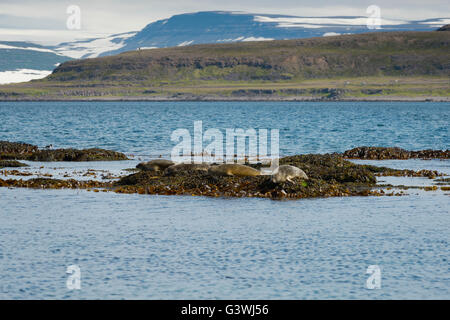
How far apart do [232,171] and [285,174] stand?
3050mm

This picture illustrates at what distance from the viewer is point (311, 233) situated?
1989 cm

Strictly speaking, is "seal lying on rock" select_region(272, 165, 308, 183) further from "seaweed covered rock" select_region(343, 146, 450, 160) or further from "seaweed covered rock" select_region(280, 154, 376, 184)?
"seaweed covered rock" select_region(343, 146, 450, 160)

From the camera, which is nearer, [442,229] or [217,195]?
[442,229]

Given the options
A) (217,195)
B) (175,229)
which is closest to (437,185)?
(217,195)

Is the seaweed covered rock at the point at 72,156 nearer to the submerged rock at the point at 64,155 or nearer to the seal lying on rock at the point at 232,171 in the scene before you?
the submerged rock at the point at 64,155

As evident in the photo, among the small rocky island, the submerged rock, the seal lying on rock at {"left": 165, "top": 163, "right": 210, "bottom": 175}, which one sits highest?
the seal lying on rock at {"left": 165, "top": 163, "right": 210, "bottom": 175}

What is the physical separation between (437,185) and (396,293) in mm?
16270

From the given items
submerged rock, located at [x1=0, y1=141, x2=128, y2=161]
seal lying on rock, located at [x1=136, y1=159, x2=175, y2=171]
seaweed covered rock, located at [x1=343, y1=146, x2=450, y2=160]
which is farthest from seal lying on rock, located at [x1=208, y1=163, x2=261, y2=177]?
seaweed covered rock, located at [x1=343, y1=146, x2=450, y2=160]

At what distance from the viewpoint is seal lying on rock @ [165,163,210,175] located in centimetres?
3112

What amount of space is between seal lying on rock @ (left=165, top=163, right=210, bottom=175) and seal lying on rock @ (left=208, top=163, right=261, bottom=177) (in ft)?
4.91

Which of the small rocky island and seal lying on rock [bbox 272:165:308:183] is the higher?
seal lying on rock [bbox 272:165:308:183]

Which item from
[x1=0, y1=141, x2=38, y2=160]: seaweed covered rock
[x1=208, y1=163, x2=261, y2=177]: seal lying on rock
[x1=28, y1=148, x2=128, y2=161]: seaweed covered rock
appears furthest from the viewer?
[x1=0, y1=141, x2=38, y2=160]: seaweed covered rock

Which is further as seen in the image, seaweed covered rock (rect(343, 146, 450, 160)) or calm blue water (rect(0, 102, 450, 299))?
seaweed covered rock (rect(343, 146, 450, 160))

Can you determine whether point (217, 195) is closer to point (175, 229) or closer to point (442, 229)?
point (175, 229)
